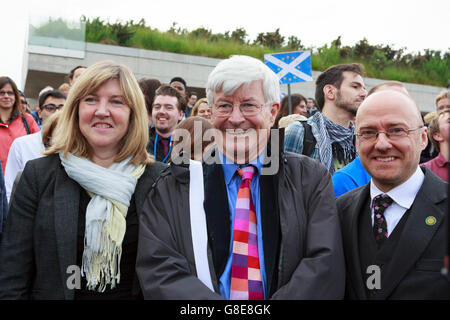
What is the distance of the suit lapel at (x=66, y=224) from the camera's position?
7.89 ft

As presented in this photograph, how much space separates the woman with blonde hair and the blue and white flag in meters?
4.58

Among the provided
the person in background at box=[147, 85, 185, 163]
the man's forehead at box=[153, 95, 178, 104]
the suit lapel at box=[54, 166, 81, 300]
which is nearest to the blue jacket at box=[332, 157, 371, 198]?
the suit lapel at box=[54, 166, 81, 300]

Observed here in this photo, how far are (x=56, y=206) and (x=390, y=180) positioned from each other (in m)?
1.79

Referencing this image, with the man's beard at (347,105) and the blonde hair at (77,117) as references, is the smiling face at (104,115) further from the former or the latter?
the man's beard at (347,105)

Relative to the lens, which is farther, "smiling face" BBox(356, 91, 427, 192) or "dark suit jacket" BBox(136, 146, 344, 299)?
"smiling face" BBox(356, 91, 427, 192)

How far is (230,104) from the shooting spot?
2.41 meters

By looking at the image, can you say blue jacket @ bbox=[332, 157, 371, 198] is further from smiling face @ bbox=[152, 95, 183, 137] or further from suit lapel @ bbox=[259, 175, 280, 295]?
smiling face @ bbox=[152, 95, 183, 137]

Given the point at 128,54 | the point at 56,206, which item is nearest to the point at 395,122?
the point at 56,206

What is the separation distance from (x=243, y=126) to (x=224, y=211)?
1.53ft

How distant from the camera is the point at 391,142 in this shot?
233 cm

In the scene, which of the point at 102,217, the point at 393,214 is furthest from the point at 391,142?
the point at 102,217

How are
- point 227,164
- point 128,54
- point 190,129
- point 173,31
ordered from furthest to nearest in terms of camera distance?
point 173,31 → point 128,54 → point 190,129 → point 227,164

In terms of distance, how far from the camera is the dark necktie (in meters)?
2.26
